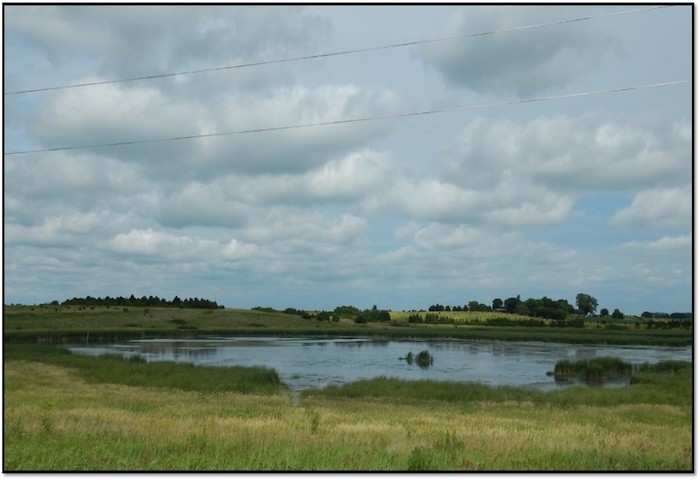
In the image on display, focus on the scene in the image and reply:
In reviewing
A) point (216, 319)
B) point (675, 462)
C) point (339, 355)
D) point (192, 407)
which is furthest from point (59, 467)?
point (216, 319)

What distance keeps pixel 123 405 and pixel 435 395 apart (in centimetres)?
1571

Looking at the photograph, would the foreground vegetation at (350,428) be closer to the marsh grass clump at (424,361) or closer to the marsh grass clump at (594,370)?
the marsh grass clump at (594,370)

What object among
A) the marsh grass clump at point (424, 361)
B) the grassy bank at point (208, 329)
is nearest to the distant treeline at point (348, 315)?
the grassy bank at point (208, 329)

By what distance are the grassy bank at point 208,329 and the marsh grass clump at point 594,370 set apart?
41.3 meters

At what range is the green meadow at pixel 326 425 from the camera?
36.9 feet

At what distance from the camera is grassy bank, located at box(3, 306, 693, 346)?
94.7 m

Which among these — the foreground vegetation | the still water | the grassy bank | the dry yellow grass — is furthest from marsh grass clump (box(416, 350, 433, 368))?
the grassy bank

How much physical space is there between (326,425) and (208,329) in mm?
102714

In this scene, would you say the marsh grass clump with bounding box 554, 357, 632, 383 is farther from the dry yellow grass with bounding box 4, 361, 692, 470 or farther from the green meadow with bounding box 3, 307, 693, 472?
the dry yellow grass with bounding box 4, 361, 692, 470

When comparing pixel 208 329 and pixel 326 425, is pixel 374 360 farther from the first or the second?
pixel 208 329

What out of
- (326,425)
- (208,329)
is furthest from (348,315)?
(326,425)

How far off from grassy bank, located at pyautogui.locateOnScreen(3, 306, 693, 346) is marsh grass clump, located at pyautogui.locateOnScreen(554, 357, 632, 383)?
4133 cm

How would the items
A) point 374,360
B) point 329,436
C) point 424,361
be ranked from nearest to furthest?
1. point 329,436
2. point 424,361
3. point 374,360

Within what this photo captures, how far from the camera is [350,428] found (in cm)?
1780
